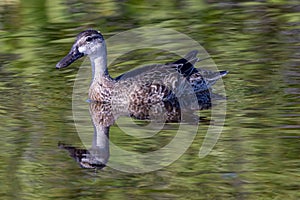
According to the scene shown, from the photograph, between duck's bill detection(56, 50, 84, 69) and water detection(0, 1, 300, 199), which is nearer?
water detection(0, 1, 300, 199)

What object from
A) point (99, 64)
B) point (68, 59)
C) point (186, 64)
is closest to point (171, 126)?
point (186, 64)

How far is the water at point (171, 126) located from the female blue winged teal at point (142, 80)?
34 cm

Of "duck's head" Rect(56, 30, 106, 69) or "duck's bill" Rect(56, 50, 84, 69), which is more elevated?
"duck's head" Rect(56, 30, 106, 69)

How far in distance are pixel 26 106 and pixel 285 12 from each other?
5395mm

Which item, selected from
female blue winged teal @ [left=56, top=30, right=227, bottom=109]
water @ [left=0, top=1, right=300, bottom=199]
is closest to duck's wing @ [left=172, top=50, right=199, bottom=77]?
female blue winged teal @ [left=56, top=30, right=227, bottom=109]

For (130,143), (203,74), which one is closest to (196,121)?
(130,143)

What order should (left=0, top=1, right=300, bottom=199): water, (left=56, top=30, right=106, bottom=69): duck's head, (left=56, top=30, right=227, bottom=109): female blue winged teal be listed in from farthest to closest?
(left=56, top=30, right=106, bottom=69): duck's head → (left=56, top=30, right=227, bottom=109): female blue winged teal → (left=0, top=1, right=300, bottom=199): water

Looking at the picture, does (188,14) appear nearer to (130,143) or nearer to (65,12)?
(65,12)

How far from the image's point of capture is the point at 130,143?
9.00m

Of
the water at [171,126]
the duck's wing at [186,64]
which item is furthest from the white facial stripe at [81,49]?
the duck's wing at [186,64]

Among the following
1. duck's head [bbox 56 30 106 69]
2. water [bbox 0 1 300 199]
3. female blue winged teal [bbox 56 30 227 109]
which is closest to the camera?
water [bbox 0 1 300 199]

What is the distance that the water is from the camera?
773 centimetres

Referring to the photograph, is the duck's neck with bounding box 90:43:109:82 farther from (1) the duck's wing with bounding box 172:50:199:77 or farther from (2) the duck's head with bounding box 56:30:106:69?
(1) the duck's wing with bounding box 172:50:199:77

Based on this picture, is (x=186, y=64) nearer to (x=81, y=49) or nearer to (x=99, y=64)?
(x=99, y=64)
